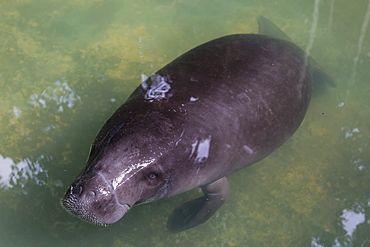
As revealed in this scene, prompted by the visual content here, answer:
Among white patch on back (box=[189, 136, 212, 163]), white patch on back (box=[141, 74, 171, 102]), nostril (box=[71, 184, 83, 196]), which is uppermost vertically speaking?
white patch on back (box=[141, 74, 171, 102])

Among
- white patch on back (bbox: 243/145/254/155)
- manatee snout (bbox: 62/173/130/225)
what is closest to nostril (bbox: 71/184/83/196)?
manatee snout (bbox: 62/173/130/225)

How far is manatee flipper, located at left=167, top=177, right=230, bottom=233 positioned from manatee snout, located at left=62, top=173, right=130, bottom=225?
1021 millimetres

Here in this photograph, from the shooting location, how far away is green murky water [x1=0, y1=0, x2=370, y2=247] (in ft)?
11.7

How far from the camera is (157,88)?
3373mm

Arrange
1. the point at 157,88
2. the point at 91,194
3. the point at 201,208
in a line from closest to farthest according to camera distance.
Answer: the point at 91,194
the point at 157,88
the point at 201,208

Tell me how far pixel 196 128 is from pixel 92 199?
958 mm

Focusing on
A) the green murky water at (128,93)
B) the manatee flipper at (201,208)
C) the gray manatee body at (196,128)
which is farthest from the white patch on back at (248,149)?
the green murky water at (128,93)

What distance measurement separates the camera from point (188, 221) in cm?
360

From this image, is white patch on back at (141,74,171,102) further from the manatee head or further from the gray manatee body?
the manatee head

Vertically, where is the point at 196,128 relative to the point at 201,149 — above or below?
above

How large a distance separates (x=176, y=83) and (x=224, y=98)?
0.45 metres

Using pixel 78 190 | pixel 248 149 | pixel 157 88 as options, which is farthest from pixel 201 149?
pixel 78 190

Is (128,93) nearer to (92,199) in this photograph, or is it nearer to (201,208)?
(201,208)

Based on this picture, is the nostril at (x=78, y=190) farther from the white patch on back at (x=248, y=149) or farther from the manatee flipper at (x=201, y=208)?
the white patch on back at (x=248, y=149)
